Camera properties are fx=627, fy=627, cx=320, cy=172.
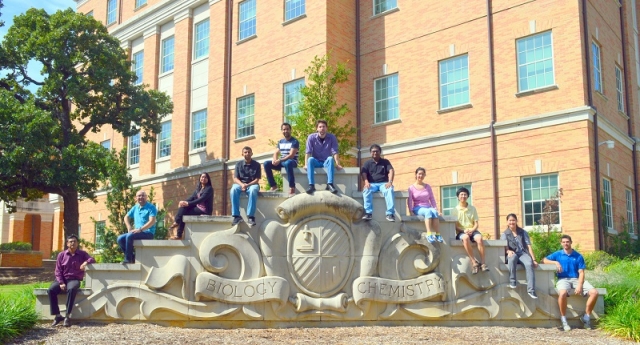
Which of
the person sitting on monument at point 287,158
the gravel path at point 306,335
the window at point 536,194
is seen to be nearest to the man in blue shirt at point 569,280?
the gravel path at point 306,335

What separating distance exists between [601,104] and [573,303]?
9639 mm

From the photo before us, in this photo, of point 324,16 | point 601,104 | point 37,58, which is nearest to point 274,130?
point 324,16

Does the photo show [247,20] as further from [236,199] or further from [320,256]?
[320,256]

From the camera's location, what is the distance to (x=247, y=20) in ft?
83.3

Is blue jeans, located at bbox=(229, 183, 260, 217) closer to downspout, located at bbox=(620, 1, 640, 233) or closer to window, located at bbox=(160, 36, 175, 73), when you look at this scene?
downspout, located at bbox=(620, 1, 640, 233)

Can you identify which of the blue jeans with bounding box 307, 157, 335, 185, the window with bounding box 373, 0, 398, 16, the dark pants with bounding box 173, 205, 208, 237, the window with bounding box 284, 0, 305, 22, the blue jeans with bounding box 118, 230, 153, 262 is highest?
the window with bounding box 284, 0, 305, 22

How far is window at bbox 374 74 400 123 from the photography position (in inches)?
848

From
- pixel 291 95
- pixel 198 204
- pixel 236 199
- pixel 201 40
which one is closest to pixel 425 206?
pixel 236 199

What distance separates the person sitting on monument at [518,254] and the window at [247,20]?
53.4ft

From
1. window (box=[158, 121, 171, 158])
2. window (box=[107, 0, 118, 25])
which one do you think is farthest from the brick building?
window (box=[107, 0, 118, 25])

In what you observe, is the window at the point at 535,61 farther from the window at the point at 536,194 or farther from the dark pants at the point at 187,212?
the dark pants at the point at 187,212

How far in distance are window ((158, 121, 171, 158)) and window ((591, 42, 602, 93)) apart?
18025 mm

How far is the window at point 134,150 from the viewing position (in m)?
30.5

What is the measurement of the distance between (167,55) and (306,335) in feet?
72.6
